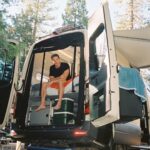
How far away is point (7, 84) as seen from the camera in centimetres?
727

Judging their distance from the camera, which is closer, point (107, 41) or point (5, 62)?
point (107, 41)

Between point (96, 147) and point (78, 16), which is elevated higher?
point (78, 16)

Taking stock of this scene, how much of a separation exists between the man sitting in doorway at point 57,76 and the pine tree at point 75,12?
102 feet

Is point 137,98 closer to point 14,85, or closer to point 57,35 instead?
point 57,35

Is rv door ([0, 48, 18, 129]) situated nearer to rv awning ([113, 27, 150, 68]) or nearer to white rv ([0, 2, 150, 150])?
white rv ([0, 2, 150, 150])

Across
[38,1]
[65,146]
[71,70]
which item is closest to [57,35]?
[71,70]

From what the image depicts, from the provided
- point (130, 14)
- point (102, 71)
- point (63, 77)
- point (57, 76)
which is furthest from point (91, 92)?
point (130, 14)

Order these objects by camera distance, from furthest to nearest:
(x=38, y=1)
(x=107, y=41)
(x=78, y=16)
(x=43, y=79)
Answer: (x=38, y=1)
(x=78, y=16)
(x=43, y=79)
(x=107, y=41)

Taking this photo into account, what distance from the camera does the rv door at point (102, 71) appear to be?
520cm

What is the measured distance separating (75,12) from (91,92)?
34557 mm


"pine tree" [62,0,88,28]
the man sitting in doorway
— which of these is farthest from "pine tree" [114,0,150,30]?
the man sitting in doorway

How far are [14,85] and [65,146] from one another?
1818 mm

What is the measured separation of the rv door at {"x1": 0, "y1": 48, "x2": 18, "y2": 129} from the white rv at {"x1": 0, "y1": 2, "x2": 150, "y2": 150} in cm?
4

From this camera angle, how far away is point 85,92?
5.92 metres
